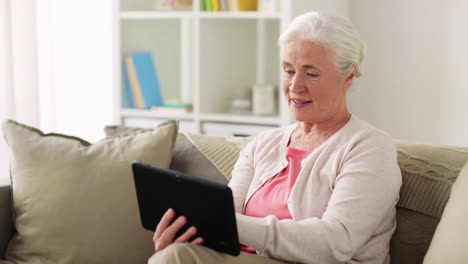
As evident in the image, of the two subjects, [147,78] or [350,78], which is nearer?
[350,78]

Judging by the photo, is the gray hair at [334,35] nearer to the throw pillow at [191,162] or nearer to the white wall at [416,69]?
the throw pillow at [191,162]

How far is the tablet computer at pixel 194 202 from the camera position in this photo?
68.8 inches

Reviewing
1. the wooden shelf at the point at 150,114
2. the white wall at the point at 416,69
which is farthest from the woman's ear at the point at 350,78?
the wooden shelf at the point at 150,114

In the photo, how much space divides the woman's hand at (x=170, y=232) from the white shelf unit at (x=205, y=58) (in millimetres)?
1567

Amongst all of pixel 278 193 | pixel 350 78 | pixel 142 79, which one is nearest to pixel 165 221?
pixel 278 193

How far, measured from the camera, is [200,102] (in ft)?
11.9

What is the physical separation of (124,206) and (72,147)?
0.84 ft

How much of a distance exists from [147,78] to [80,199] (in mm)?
1574

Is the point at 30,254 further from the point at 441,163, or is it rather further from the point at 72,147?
the point at 441,163

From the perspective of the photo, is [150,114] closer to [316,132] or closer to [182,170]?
[182,170]

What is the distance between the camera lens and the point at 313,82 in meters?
2.09

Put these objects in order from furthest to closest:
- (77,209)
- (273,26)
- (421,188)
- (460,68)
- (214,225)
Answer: (273,26)
(460,68)
(77,209)
(421,188)
(214,225)

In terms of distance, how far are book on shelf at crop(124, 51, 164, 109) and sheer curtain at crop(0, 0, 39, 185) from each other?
1.46ft

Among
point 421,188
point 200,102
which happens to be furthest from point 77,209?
point 200,102
